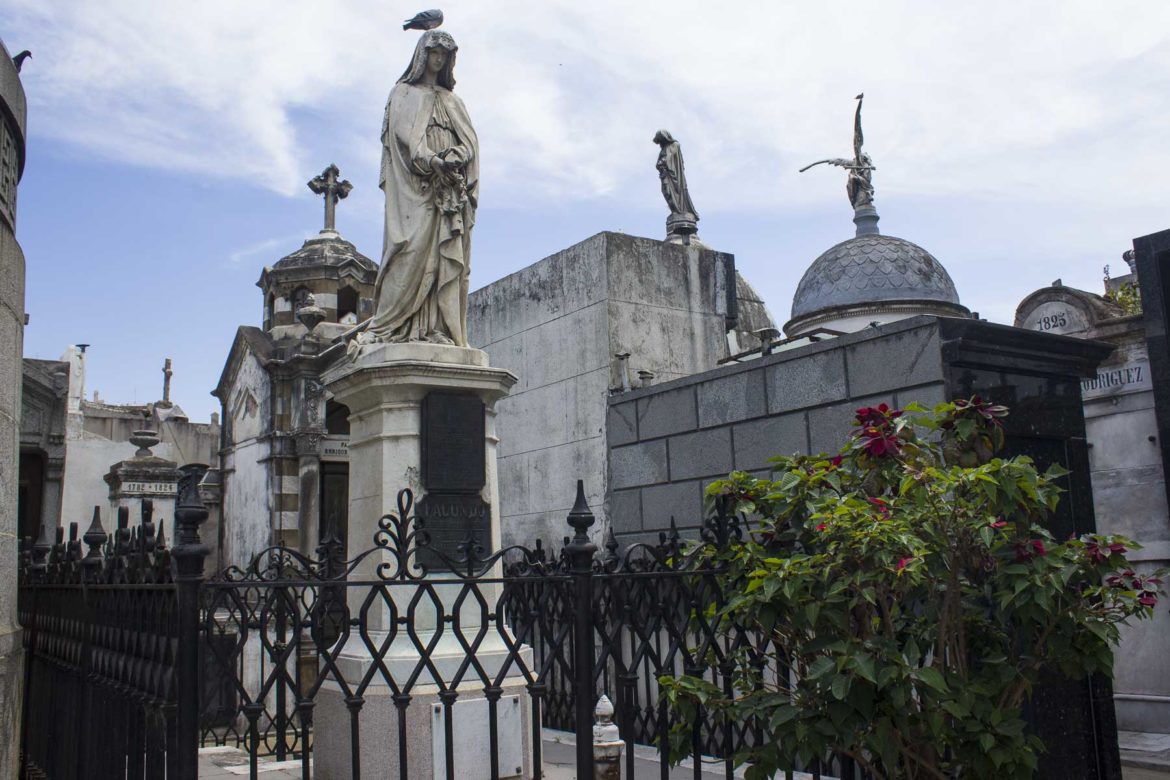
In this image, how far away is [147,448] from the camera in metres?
17.6

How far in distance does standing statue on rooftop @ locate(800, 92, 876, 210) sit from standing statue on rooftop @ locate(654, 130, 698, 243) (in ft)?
5.67

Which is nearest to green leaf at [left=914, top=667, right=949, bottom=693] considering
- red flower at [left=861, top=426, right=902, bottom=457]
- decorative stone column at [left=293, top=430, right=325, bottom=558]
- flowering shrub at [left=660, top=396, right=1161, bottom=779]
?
flowering shrub at [left=660, top=396, right=1161, bottom=779]

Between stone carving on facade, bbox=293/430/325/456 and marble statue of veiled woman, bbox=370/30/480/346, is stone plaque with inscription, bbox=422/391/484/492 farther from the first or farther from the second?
stone carving on facade, bbox=293/430/325/456

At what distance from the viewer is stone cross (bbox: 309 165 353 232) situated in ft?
59.2

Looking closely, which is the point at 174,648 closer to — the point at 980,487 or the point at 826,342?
the point at 980,487

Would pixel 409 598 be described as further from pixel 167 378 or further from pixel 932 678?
pixel 167 378

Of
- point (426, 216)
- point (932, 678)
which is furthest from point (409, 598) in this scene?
point (932, 678)

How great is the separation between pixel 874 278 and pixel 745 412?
3963 mm

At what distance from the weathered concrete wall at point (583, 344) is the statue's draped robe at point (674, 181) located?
1694 mm

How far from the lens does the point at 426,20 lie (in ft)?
24.0

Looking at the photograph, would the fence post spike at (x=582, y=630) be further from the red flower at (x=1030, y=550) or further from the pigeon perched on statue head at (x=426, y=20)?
the pigeon perched on statue head at (x=426, y=20)

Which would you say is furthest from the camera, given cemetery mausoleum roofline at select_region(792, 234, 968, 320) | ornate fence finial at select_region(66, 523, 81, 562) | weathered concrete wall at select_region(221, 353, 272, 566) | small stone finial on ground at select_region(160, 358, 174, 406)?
small stone finial on ground at select_region(160, 358, 174, 406)

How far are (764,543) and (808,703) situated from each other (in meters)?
0.86

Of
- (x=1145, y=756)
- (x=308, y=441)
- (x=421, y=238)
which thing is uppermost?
(x=421, y=238)
